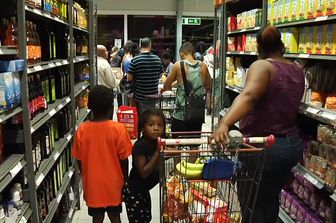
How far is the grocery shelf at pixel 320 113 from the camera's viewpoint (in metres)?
2.65

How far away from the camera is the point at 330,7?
274cm

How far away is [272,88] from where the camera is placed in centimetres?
235

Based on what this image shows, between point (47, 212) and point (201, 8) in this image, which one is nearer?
point (47, 212)

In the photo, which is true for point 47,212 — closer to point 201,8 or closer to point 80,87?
point 80,87

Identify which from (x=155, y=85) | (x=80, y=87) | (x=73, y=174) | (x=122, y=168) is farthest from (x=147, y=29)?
(x=122, y=168)

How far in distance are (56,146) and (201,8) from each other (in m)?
11.1

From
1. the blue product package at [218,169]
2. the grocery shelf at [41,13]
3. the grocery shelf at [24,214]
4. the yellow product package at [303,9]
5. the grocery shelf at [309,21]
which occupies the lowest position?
the grocery shelf at [24,214]

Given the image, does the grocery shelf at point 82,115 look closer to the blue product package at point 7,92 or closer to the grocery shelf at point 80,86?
the grocery shelf at point 80,86

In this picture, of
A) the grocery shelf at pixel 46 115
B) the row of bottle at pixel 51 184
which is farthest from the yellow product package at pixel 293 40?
the row of bottle at pixel 51 184

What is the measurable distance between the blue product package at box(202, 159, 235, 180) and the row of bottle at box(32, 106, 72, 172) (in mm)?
1333

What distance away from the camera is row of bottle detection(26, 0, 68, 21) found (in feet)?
9.07

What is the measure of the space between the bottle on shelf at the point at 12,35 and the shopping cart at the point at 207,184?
3.61 ft

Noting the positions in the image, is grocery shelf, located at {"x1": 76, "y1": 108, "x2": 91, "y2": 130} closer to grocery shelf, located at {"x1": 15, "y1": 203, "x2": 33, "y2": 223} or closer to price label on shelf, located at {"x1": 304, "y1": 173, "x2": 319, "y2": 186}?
grocery shelf, located at {"x1": 15, "y1": 203, "x2": 33, "y2": 223}

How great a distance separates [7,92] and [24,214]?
745 millimetres
